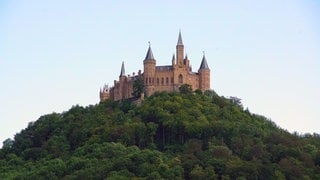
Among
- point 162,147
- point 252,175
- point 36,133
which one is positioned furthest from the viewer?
point 36,133

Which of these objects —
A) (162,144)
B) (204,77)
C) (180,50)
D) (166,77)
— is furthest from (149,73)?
(162,144)

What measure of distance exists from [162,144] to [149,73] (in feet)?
47.4

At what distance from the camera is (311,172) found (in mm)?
89375

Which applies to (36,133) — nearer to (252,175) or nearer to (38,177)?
(38,177)

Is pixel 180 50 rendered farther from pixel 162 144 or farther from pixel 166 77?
pixel 162 144

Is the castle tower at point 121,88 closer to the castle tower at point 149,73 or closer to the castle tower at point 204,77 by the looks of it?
the castle tower at point 149,73

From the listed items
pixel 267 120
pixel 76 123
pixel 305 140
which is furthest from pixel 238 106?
pixel 76 123

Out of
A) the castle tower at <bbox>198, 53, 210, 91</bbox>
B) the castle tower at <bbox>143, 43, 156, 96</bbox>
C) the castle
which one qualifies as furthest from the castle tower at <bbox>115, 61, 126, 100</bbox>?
the castle tower at <bbox>198, 53, 210, 91</bbox>

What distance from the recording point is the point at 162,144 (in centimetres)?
10200

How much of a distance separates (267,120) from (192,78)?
11.2 meters

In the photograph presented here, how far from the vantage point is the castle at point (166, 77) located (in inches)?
4466

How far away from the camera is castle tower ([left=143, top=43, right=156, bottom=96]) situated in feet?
372

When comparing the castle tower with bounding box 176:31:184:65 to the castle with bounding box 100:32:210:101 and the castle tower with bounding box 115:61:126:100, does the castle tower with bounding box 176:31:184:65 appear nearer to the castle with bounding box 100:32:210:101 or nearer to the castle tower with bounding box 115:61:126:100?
the castle with bounding box 100:32:210:101

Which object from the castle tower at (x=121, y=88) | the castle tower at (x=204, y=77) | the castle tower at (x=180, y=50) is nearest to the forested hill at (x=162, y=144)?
the castle tower at (x=204, y=77)
